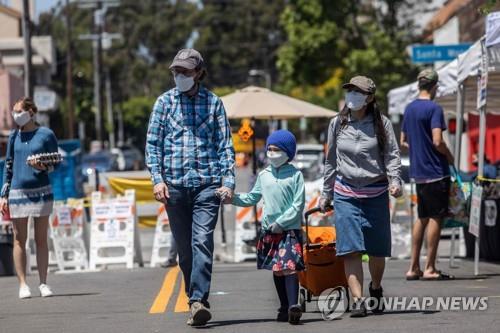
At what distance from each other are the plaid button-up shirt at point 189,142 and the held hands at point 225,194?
1.8 inches

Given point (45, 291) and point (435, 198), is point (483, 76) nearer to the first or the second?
point (435, 198)

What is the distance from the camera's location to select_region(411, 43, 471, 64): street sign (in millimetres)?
20969

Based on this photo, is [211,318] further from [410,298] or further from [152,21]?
[152,21]

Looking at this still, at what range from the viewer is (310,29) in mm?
43062

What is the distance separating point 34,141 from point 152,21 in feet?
289

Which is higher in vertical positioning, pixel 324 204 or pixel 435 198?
pixel 324 204

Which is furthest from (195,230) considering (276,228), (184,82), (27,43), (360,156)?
(27,43)

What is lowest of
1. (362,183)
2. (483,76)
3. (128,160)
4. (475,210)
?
(128,160)

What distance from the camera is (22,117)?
39.3 feet

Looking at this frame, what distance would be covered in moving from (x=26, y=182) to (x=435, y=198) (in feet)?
13.2

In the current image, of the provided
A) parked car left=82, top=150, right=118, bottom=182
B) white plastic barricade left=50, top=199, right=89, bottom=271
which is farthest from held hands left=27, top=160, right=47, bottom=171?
parked car left=82, top=150, right=118, bottom=182

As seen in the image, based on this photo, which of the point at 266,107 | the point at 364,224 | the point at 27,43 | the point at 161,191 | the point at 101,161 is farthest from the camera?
the point at 101,161

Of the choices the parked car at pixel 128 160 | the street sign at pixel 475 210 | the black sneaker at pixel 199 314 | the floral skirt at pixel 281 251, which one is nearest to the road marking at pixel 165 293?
the black sneaker at pixel 199 314

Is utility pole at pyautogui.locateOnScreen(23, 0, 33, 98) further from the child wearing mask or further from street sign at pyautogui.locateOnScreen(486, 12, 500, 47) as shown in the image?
the child wearing mask
